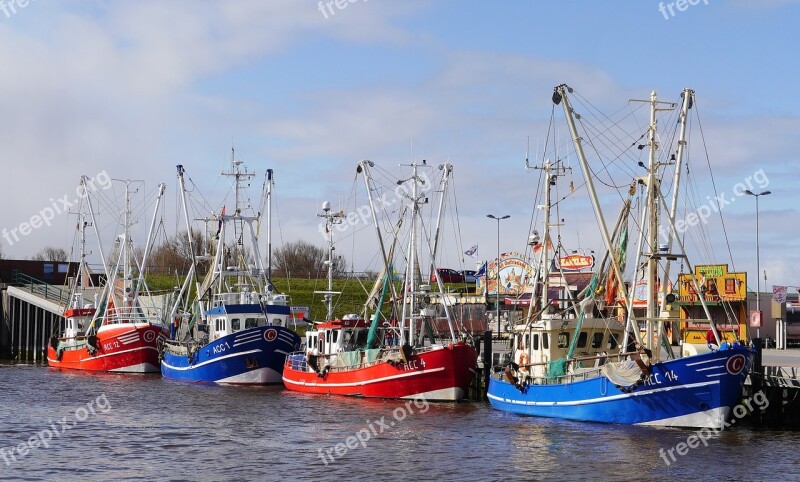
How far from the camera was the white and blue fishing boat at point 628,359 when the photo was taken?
3525 cm

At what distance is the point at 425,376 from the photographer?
47.8 m

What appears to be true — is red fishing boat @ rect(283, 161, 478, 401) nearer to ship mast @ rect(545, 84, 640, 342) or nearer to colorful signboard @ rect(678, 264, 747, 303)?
ship mast @ rect(545, 84, 640, 342)

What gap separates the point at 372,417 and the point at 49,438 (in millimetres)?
12317

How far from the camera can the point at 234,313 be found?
62.5m

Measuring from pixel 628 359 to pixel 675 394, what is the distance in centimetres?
258

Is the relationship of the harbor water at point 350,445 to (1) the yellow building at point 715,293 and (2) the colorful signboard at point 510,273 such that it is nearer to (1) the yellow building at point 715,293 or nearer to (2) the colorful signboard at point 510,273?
(1) the yellow building at point 715,293

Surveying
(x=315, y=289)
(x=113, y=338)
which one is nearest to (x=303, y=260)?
(x=315, y=289)

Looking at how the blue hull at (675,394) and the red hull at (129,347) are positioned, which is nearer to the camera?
the blue hull at (675,394)

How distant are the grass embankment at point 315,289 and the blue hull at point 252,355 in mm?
47465

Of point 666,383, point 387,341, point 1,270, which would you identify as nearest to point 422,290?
point 387,341

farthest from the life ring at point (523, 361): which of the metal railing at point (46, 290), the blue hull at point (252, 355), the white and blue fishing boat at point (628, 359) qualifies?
the metal railing at point (46, 290)

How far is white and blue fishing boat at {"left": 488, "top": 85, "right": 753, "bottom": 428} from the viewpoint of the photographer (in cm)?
3525

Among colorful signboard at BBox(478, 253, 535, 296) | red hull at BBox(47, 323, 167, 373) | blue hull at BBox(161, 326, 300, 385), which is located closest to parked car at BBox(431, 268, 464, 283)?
colorful signboard at BBox(478, 253, 535, 296)

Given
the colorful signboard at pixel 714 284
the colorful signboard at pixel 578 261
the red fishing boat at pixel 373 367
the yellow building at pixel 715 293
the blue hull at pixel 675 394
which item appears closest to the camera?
the blue hull at pixel 675 394
